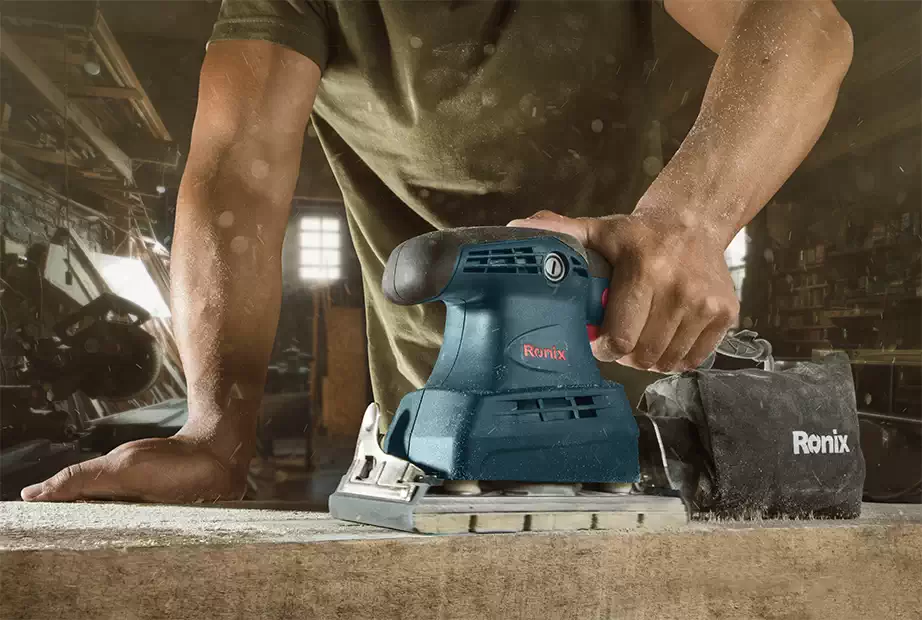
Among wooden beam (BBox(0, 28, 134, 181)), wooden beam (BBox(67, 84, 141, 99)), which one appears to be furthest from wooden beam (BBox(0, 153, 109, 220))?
wooden beam (BBox(67, 84, 141, 99))

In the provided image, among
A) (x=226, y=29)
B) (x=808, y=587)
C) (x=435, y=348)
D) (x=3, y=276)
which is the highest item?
(x=226, y=29)

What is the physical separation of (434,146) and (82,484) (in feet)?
2.75

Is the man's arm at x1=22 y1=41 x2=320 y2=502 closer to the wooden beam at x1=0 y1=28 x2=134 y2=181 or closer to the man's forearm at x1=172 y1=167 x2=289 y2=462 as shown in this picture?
the man's forearm at x1=172 y1=167 x2=289 y2=462

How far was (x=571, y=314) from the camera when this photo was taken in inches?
29.4

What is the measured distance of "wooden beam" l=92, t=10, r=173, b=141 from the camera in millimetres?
3723

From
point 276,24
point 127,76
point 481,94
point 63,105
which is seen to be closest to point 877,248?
point 481,94

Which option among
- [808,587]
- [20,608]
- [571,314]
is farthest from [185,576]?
[808,587]

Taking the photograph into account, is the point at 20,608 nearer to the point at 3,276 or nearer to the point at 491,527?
the point at 491,527

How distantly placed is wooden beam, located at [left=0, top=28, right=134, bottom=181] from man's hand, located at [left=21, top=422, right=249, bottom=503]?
3.12 meters

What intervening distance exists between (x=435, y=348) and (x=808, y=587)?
39.7 inches

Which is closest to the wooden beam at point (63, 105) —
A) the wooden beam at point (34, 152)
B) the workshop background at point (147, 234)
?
the workshop background at point (147, 234)

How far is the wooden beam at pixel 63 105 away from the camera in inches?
141

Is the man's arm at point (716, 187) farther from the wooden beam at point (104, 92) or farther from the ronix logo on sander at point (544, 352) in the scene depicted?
the wooden beam at point (104, 92)

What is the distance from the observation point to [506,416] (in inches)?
26.5
